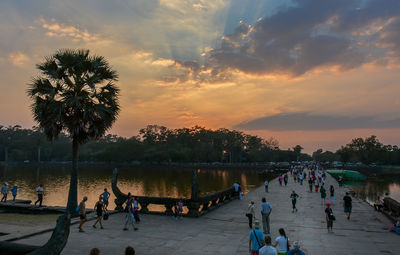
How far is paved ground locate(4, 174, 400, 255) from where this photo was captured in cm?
1088

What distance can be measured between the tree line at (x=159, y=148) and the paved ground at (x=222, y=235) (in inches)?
4501

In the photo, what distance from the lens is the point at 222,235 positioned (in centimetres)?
1298

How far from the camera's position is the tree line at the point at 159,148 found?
134 meters

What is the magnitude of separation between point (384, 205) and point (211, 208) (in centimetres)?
1256

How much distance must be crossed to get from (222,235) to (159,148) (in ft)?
407

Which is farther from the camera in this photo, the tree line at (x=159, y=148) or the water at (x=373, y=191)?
the tree line at (x=159, y=148)

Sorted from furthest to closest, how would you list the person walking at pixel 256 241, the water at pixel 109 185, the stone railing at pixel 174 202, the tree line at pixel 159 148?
the tree line at pixel 159 148
the water at pixel 109 185
the stone railing at pixel 174 202
the person walking at pixel 256 241

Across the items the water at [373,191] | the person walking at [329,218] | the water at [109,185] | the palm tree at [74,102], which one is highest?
the palm tree at [74,102]

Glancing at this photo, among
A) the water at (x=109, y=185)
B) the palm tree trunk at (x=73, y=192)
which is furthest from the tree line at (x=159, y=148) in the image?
the palm tree trunk at (x=73, y=192)

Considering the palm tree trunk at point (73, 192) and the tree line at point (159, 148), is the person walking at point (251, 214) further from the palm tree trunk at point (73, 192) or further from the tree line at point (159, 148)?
the tree line at point (159, 148)

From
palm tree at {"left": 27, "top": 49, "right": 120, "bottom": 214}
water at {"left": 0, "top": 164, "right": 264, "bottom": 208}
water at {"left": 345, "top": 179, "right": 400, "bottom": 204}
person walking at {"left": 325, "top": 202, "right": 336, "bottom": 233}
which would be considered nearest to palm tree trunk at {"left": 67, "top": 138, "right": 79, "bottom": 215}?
palm tree at {"left": 27, "top": 49, "right": 120, "bottom": 214}

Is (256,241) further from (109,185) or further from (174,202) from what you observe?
(109,185)

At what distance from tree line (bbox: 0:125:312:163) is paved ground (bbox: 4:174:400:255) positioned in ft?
375

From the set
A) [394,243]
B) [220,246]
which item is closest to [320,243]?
[394,243]
